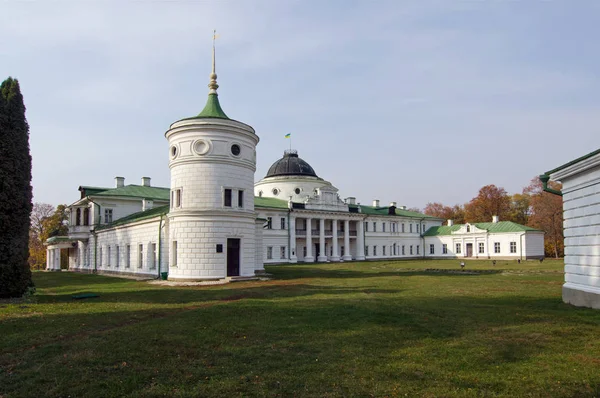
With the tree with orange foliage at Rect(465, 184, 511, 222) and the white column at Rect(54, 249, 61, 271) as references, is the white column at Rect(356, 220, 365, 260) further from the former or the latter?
the white column at Rect(54, 249, 61, 271)

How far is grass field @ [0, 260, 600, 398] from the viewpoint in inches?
263

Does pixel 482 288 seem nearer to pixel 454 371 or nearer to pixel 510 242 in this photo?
pixel 454 371

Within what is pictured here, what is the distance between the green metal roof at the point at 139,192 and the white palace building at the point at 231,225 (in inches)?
5.7

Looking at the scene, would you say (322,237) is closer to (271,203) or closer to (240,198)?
(271,203)

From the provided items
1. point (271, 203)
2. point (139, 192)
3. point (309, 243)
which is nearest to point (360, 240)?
point (309, 243)

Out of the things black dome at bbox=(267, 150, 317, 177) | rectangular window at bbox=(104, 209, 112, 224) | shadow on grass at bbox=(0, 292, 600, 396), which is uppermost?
black dome at bbox=(267, 150, 317, 177)

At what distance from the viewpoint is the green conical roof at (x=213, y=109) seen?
26.8 meters

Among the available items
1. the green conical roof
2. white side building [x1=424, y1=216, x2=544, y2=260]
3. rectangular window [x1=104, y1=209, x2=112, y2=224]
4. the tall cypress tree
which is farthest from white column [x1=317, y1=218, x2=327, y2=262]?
the tall cypress tree

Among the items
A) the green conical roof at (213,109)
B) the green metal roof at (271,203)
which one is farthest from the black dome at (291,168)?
the green conical roof at (213,109)

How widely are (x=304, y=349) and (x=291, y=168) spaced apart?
188 ft

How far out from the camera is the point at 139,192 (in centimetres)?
4616

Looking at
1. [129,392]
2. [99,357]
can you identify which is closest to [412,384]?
[129,392]

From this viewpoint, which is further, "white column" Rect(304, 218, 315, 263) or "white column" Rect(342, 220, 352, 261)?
"white column" Rect(342, 220, 352, 261)

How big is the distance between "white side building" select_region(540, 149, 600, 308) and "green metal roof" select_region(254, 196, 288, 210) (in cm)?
4382
